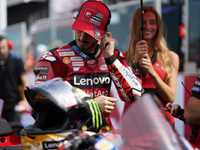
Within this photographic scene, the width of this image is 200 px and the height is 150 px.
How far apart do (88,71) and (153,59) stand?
83cm

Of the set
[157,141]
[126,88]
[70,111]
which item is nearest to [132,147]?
[157,141]

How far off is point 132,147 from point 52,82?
0.59m

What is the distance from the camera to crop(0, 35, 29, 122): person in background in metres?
5.70

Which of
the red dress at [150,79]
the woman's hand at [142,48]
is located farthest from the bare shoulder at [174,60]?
the woman's hand at [142,48]

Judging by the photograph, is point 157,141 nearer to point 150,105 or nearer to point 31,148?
point 150,105

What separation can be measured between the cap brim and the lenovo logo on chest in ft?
0.91

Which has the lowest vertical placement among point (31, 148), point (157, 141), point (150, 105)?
point (31, 148)

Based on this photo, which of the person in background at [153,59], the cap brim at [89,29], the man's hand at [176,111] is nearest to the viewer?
the cap brim at [89,29]

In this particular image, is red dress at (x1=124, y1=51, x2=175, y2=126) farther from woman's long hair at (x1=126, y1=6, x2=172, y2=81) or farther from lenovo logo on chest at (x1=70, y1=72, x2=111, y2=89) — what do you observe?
lenovo logo on chest at (x1=70, y1=72, x2=111, y2=89)

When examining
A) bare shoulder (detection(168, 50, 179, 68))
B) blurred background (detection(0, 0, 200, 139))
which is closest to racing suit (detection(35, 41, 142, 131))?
bare shoulder (detection(168, 50, 179, 68))

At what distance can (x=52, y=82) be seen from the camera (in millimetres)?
1893

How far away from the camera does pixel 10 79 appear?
229 inches

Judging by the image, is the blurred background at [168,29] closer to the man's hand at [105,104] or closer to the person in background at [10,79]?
the person in background at [10,79]

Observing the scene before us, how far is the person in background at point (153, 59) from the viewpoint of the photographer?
290 cm
